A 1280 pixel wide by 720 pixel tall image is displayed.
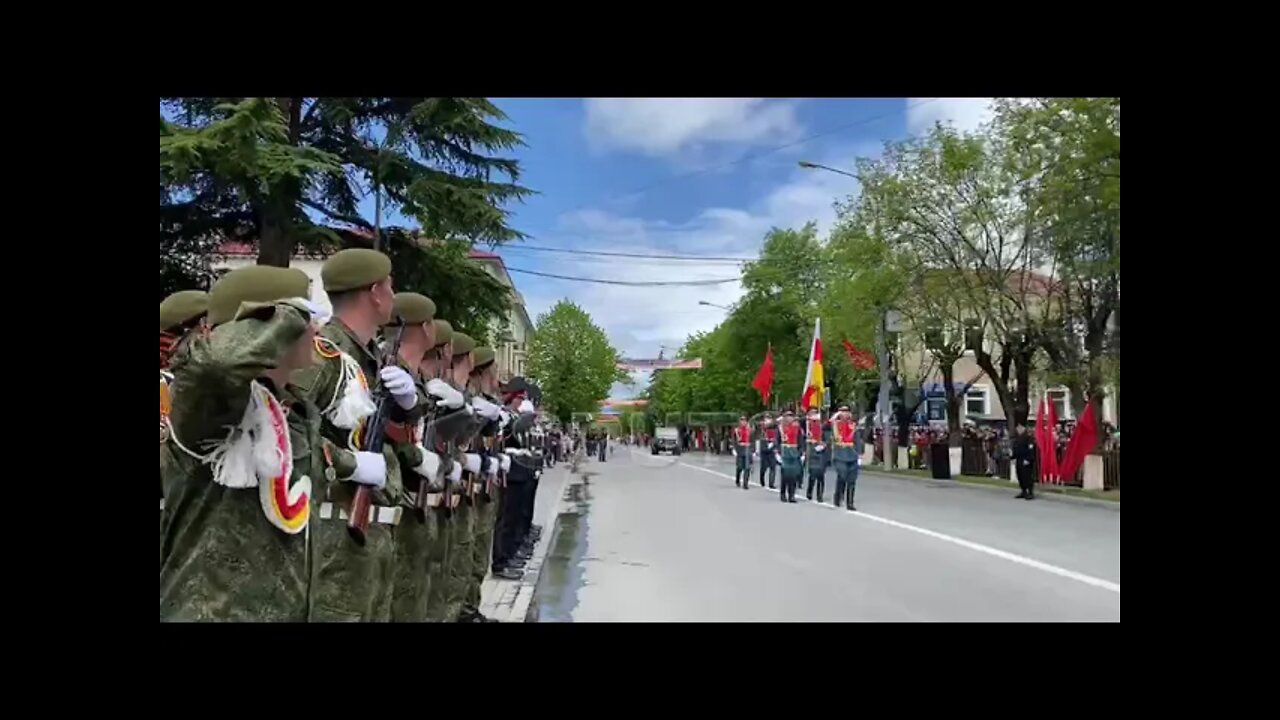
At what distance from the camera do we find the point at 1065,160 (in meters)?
5.70

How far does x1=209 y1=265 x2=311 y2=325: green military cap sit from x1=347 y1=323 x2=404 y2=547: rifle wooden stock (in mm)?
689

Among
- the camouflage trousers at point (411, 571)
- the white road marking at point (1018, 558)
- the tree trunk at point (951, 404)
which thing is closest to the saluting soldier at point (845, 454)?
the white road marking at point (1018, 558)

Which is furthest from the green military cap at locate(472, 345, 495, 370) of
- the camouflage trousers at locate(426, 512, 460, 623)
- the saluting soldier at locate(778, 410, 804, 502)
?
the saluting soldier at locate(778, 410, 804, 502)

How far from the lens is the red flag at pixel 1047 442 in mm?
16297

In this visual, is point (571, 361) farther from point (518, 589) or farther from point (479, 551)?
point (479, 551)

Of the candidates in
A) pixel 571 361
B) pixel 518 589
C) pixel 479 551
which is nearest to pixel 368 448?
pixel 479 551

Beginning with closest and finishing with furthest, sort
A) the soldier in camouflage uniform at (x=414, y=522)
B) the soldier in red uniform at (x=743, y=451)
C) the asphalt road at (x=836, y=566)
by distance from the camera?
the soldier in camouflage uniform at (x=414, y=522) < the asphalt road at (x=836, y=566) < the soldier in red uniform at (x=743, y=451)

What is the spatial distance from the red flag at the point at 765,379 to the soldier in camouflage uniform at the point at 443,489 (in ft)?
33.7

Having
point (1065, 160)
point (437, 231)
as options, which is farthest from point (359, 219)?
point (1065, 160)

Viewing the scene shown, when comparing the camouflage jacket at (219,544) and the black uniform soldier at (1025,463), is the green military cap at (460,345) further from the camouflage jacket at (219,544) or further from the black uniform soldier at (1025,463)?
the black uniform soldier at (1025,463)

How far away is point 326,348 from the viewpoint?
296 cm

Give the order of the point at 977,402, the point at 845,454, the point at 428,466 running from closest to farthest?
the point at 428,466 < the point at 845,454 < the point at 977,402

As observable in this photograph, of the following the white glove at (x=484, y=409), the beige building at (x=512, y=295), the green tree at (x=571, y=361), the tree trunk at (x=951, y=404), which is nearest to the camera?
the white glove at (x=484, y=409)

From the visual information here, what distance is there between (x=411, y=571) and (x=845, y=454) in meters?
10.2
